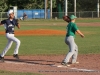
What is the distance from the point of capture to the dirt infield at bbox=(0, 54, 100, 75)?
11.2m

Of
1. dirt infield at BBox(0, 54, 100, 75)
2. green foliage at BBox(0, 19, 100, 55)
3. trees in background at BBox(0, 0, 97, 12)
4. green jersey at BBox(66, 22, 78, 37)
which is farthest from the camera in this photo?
trees in background at BBox(0, 0, 97, 12)

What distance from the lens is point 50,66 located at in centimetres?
1249

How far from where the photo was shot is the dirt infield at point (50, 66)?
36.7 feet

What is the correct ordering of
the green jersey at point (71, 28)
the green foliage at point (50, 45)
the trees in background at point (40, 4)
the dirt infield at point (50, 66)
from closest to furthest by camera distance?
1. the dirt infield at point (50, 66)
2. the green jersey at point (71, 28)
3. the green foliage at point (50, 45)
4. the trees in background at point (40, 4)

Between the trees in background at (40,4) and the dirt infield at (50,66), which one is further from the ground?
the trees in background at (40,4)

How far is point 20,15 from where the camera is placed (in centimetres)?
7812

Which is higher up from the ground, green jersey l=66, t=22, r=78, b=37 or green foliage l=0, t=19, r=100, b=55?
green jersey l=66, t=22, r=78, b=37

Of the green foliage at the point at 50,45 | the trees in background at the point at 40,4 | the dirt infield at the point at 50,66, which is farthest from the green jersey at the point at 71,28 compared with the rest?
the trees in background at the point at 40,4

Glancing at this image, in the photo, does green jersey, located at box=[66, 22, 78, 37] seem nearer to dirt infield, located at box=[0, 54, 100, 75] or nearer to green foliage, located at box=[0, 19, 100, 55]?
dirt infield, located at box=[0, 54, 100, 75]

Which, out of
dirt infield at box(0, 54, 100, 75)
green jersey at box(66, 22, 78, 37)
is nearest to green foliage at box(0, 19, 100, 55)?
dirt infield at box(0, 54, 100, 75)

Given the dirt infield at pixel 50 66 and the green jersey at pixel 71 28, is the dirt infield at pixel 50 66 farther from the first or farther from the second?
the green jersey at pixel 71 28

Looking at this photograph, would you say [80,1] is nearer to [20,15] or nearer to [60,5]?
[60,5]

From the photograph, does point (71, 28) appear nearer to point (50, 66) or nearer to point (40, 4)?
point (50, 66)

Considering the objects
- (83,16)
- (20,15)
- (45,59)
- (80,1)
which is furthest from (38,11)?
(45,59)
